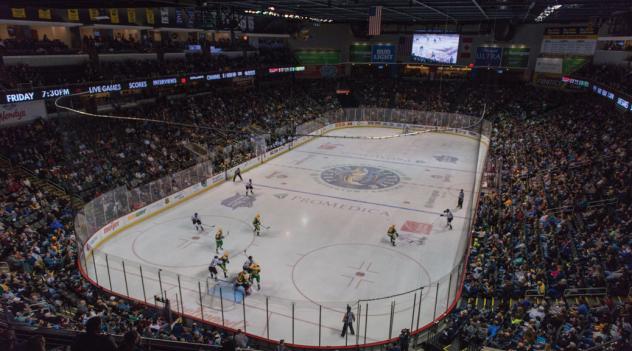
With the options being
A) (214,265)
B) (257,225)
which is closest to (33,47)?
(257,225)

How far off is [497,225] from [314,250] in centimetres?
871

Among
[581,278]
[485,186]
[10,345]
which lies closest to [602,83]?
[485,186]

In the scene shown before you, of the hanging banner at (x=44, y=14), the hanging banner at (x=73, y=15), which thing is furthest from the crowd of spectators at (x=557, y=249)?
the hanging banner at (x=73, y=15)

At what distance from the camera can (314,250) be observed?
19.8 meters

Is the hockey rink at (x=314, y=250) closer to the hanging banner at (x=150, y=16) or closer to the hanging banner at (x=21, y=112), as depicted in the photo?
the hanging banner at (x=21, y=112)

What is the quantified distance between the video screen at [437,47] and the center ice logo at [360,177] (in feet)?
66.6

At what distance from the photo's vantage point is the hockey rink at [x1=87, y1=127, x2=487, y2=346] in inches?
536

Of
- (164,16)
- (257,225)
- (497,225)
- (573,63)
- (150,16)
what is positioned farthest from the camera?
(573,63)

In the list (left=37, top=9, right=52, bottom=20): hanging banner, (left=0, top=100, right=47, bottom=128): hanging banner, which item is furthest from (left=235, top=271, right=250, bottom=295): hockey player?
(left=37, top=9, right=52, bottom=20): hanging banner

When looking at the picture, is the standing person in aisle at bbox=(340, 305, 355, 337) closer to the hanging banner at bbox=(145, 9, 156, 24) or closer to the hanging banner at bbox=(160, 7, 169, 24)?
the hanging banner at bbox=(145, 9, 156, 24)

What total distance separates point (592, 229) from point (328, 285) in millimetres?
10968

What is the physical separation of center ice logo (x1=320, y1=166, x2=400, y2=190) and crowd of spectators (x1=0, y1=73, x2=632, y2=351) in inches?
288

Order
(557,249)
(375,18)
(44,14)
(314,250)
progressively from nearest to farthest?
(557,249) → (314,250) → (375,18) → (44,14)

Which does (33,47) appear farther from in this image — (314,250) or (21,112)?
(314,250)
